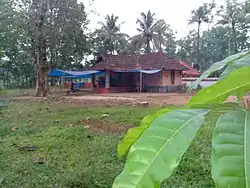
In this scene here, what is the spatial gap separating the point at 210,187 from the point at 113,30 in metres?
27.2

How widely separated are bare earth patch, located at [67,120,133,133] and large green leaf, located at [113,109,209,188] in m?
5.44

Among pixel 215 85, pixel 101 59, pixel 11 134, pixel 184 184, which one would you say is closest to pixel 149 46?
pixel 101 59

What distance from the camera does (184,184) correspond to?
299cm

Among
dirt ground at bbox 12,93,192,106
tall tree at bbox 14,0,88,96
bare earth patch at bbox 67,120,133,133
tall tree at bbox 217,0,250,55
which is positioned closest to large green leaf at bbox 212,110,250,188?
bare earth patch at bbox 67,120,133,133

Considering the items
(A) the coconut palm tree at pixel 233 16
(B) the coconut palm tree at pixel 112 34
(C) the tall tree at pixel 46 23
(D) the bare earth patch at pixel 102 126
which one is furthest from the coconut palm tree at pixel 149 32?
(D) the bare earth patch at pixel 102 126

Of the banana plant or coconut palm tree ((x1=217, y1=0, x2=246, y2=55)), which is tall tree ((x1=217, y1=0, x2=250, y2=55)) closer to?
coconut palm tree ((x1=217, y1=0, x2=246, y2=55))

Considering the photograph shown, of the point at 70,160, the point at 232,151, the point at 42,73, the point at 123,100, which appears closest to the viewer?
the point at 232,151

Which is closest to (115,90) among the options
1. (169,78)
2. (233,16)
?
(169,78)

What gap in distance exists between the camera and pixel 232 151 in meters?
0.36

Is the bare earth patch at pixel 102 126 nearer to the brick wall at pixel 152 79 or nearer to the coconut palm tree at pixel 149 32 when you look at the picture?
the brick wall at pixel 152 79

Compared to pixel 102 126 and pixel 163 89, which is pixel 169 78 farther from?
pixel 102 126

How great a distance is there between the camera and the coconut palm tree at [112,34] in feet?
93.7

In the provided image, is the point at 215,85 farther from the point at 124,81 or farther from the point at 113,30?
the point at 113,30

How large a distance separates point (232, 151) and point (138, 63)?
2151 centimetres
